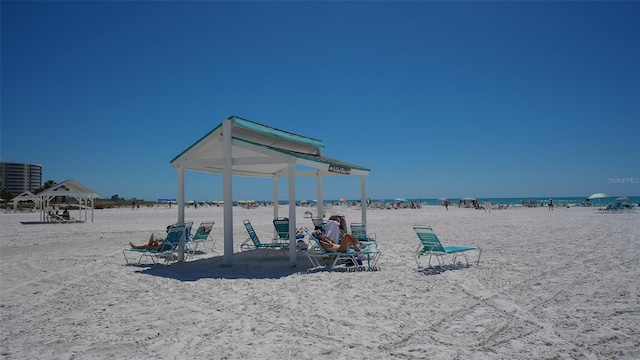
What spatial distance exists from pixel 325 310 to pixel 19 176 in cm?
16047

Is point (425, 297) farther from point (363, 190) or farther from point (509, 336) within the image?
point (363, 190)

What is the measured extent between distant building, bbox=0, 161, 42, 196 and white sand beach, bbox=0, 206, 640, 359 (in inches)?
5803

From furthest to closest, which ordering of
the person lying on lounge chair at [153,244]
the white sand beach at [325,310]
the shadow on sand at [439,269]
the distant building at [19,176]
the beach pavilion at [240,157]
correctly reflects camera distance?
the distant building at [19,176] → the person lying on lounge chair at [153,244] → the beach pavilion at [240,157] → the shadow on sand at [439,269] → the white sand beach at [325,310]

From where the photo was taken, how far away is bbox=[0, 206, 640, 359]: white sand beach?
12.7 feet

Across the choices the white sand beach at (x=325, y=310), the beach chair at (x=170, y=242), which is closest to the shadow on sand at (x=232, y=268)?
the white sand beach at (x=325, y=310)

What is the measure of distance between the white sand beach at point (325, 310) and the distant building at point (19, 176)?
147 meters

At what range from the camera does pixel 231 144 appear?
8914 millimetres

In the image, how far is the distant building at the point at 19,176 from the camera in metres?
128

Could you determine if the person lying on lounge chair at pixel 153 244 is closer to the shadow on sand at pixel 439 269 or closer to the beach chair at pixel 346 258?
the beach chair at pixel 346 258

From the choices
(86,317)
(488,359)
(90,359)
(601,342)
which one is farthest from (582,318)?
(86,317)

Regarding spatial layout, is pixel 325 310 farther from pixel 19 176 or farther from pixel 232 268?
pixel 19 176

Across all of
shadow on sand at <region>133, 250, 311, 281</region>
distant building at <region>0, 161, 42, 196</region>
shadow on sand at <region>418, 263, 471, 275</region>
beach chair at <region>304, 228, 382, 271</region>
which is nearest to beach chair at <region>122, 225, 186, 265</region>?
shadow on sand at <region>133, 250, 311, 281</region>

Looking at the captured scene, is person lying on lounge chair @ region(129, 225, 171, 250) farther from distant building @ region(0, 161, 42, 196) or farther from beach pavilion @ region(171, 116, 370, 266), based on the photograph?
distant building @ region(0, 161, 42, 196)

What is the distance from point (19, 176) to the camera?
429 feet
